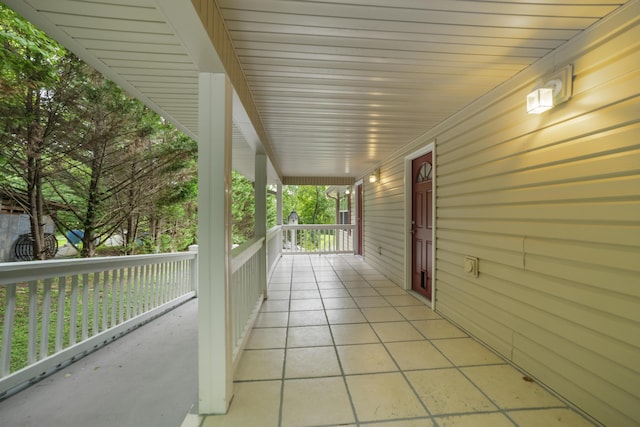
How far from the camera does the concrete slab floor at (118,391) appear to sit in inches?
62.5

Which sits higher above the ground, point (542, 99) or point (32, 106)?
point (32, 106)

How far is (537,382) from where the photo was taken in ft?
5.93

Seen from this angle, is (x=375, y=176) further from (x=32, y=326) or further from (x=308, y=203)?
(x=308, y=203)

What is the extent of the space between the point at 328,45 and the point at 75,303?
2.88 metres

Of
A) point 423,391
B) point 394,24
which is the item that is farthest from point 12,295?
point 394,24

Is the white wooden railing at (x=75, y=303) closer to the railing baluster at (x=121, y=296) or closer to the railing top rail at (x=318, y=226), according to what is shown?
the railing baluster at (x=121, y=296)

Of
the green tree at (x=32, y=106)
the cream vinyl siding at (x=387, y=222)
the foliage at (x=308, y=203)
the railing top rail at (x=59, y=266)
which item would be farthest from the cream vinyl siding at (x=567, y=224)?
the foliage at (x=308, y=203)

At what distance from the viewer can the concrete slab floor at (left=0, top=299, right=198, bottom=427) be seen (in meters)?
1.59

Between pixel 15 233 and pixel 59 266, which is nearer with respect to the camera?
pixel 59 266

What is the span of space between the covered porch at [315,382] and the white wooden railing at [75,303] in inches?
5.1

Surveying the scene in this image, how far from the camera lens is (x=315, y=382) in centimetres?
183

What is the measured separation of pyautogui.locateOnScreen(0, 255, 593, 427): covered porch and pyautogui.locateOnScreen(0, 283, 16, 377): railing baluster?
0.22 meters

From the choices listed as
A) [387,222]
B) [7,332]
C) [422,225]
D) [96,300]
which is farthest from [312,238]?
[7,332]

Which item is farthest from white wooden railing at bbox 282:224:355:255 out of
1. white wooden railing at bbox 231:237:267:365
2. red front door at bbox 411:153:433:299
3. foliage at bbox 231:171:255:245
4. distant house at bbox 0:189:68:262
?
distant house at bbox 0:189:68:262
